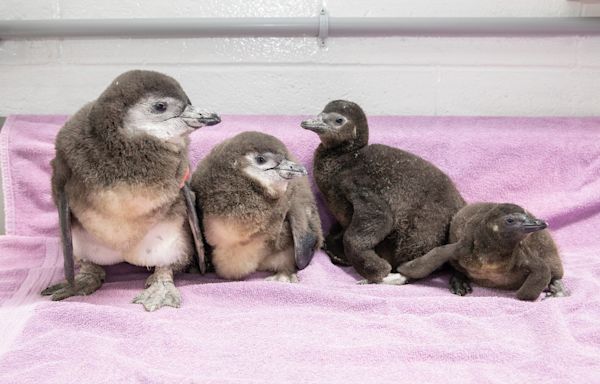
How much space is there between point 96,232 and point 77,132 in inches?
9.5

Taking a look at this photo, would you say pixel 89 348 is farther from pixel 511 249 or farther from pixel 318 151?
pixel 511 249

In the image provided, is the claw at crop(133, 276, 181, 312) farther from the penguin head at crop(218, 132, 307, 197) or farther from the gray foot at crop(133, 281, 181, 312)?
the penguin head at crop(218, 132, 307, 197)

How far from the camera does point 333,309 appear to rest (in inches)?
58.6

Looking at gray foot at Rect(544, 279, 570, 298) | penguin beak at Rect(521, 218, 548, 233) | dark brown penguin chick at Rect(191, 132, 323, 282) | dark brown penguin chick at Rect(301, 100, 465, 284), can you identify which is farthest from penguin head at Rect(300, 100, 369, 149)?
gray foot at Rect(544, 279, 570, 298)

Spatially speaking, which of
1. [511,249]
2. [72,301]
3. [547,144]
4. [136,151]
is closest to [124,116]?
[136,151]

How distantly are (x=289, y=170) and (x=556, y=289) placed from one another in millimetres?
755

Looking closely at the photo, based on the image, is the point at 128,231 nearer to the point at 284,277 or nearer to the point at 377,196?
the point at 284,277

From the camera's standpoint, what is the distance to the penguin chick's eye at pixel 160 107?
145cm

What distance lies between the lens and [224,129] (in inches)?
76.4

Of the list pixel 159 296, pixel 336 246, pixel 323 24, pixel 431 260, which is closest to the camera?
→ pixel 159 296

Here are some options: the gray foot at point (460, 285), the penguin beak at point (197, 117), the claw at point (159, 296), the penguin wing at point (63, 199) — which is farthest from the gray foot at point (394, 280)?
the penguin wing at point (63, 199)

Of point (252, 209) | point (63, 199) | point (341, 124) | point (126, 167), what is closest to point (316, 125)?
point (341, 124)

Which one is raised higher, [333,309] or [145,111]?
[145,111]

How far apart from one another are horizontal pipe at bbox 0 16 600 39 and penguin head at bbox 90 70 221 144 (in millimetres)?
521
